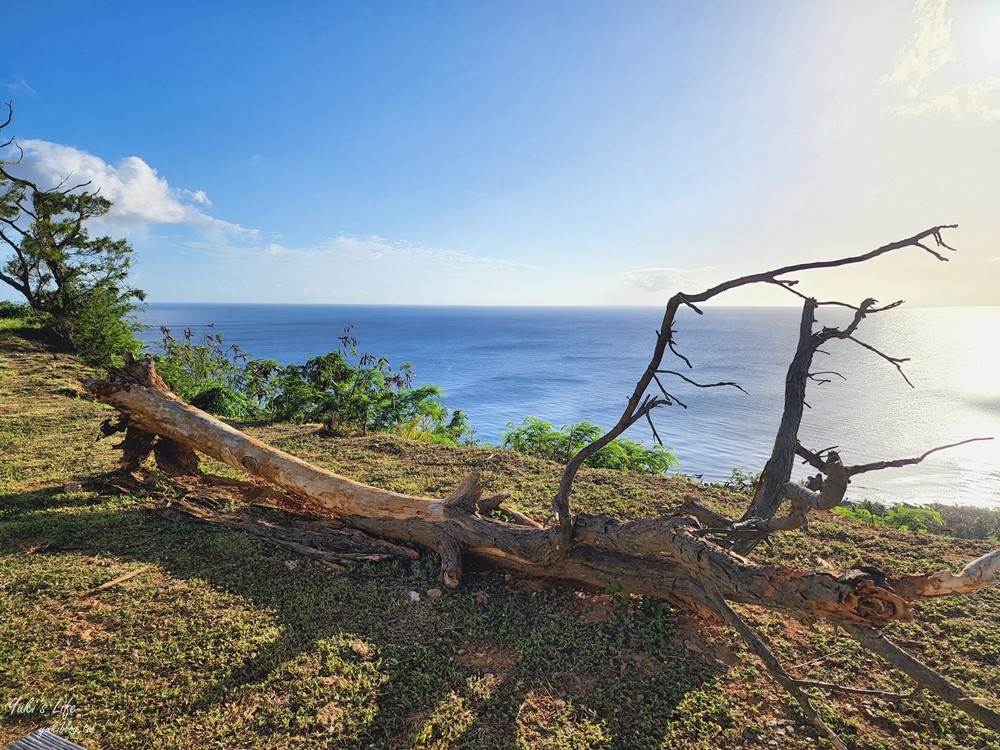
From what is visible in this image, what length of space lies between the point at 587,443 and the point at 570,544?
25.3ft

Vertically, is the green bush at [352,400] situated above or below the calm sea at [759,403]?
above

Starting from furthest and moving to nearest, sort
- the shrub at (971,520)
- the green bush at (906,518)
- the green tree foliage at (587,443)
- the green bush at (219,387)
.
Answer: the green bush at (219,387)
the green tree foliage at (587,443)
the shrub at (971,520)
the green bush at (906,518)

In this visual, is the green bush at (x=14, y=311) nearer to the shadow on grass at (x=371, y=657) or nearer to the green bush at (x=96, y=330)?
the green bush at (x=96, y=330)

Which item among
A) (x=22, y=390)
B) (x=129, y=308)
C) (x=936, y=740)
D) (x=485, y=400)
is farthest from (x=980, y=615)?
Answer: (x=485, y=400)

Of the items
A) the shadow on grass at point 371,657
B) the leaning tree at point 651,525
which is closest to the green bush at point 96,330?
the leaning tree at point 651,525

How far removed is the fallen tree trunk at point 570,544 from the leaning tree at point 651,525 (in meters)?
0.01

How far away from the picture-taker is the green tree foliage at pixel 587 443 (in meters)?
11.0

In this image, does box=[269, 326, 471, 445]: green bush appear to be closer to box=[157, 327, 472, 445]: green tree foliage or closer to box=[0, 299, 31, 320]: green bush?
box=[157, 327, 472, 445]: green tree foliage

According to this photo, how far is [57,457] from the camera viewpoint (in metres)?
7.23

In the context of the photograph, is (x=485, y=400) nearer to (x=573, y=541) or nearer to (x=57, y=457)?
(x=57, y=457)

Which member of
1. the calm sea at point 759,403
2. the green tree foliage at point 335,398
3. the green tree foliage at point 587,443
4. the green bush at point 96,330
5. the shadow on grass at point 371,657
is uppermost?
the green bush at point 96,330

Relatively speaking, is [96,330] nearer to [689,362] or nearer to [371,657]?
[371,657]

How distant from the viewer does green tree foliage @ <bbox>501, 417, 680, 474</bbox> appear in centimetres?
1099

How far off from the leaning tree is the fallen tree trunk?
12 mm
